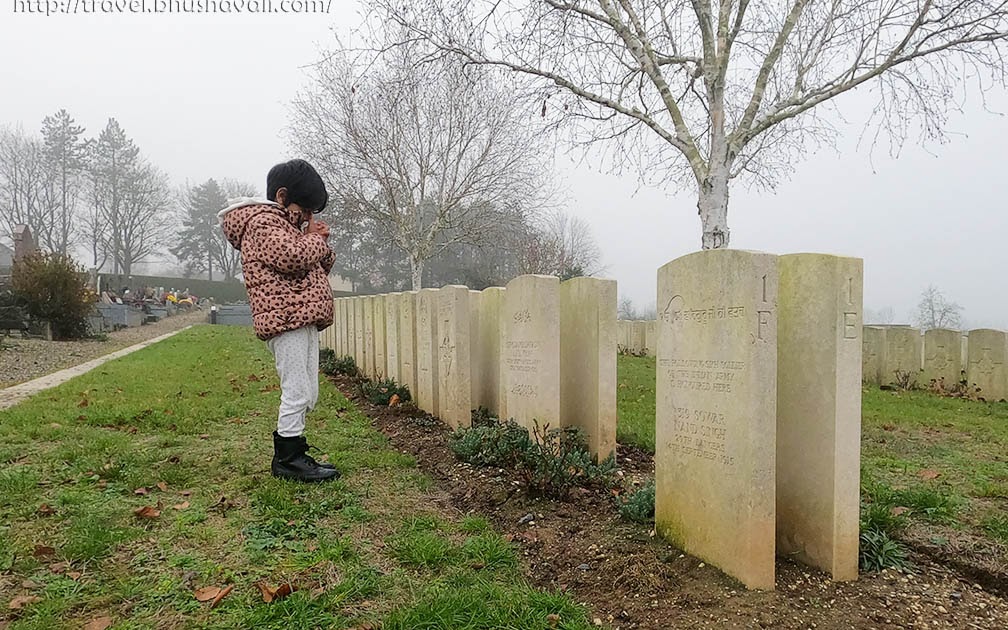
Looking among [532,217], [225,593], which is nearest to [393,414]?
[225,593]

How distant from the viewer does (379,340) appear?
31.7 feet

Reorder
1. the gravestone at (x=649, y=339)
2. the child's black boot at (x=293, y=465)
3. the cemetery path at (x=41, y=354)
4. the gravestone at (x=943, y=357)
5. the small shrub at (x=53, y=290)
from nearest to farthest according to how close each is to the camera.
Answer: the child's black boot at (x=293, y=465), the cemetery path at (x=41, y=354), the gravestone at (x=943, y=357), the small shrub at (x=53, y=290), the gravestone at (x=649, y=339)

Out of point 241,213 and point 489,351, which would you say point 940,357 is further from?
point 241,213

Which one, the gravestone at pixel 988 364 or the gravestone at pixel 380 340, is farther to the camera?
the gravestone at pixel 988 364

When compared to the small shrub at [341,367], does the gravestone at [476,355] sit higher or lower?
higher

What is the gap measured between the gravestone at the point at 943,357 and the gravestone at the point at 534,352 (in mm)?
9301

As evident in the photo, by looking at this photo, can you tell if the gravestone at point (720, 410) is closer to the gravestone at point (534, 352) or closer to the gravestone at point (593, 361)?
the gravestone at point (593, 361)

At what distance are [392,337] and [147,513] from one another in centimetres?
532

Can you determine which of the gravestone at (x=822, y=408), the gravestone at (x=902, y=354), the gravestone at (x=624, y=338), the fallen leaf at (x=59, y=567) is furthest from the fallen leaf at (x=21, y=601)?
the gravestone at (x=624, y=338)

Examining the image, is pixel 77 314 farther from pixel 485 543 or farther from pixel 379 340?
pixel 485 543

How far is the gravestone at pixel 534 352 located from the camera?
5.06 meters

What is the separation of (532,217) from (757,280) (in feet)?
71.4

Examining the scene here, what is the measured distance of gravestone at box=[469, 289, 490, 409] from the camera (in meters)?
6.93

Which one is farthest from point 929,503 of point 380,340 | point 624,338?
point 624,338
